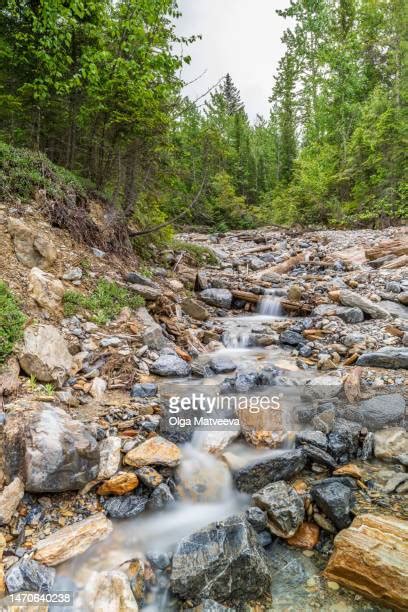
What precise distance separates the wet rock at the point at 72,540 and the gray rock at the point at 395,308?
657 cm

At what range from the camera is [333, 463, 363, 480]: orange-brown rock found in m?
3.19

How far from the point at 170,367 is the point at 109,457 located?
6.70 feet

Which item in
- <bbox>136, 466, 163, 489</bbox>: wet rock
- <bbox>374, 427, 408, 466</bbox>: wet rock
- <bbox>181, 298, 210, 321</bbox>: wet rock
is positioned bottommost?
<bbox>374, 427, 408, 466</bbox>: wet rock

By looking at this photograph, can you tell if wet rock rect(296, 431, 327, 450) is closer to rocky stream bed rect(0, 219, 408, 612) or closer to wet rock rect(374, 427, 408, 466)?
rocky stream bed rect(0, 219, 408, 612)

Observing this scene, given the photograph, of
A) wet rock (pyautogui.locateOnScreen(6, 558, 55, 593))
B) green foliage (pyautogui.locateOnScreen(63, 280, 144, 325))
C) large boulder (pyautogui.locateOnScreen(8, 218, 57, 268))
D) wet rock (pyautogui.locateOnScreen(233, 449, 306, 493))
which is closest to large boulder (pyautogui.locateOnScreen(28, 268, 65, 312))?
green foliage (pyautogui.locateOnScreen(63, 280, 144, 325))

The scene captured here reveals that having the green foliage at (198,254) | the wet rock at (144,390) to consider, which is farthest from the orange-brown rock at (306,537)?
the green foliage at (198,254)

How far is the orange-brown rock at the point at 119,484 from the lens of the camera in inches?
115

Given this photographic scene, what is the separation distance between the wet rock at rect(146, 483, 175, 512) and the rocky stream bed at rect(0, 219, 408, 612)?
0.7 inches

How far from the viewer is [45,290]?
521 centimetres

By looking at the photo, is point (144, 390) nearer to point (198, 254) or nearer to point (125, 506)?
point (125, 506)

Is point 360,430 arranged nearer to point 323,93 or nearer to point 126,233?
point 126,233

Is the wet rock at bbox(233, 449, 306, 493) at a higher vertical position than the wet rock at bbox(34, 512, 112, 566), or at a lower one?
lower

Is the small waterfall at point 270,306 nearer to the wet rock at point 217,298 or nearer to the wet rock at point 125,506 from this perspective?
the wet rock at point 217,298

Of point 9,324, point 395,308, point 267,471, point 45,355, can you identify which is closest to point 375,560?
point 267,471
